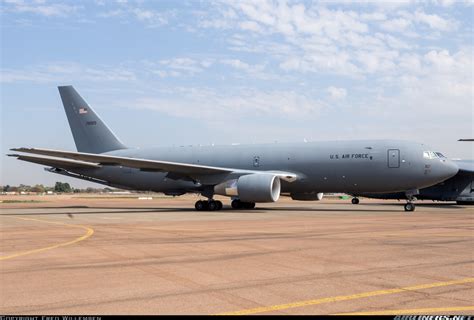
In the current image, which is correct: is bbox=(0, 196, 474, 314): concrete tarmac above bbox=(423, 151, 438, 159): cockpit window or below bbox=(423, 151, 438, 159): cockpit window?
below

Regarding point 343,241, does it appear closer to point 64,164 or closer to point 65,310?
point 65,310

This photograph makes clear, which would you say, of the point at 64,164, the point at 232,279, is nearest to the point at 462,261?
the point at 232,279

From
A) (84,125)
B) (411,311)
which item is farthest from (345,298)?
(84,125)

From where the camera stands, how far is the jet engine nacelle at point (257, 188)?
81.1 feet

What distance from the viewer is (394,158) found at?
82.5 ft

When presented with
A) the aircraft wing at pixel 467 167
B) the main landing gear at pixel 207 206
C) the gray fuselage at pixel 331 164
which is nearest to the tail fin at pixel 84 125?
the gray fuselage at pixel 331 164

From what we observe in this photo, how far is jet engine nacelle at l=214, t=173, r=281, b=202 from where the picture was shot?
24734 mm

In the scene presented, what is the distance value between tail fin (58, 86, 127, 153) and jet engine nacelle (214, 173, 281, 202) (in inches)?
470

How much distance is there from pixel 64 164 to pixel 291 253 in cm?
2478

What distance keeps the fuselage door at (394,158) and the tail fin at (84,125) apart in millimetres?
19281

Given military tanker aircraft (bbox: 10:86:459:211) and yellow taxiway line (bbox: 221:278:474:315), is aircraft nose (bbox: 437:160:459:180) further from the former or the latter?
yellow taxiway line (bbox: 221:278:474:315)

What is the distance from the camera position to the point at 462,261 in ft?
27.1

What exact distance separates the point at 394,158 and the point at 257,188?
24.7 ft

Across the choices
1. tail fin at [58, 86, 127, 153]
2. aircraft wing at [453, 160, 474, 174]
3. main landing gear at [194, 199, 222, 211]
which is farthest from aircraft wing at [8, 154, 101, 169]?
aircraft wing at [453, 160, 474, 174]
